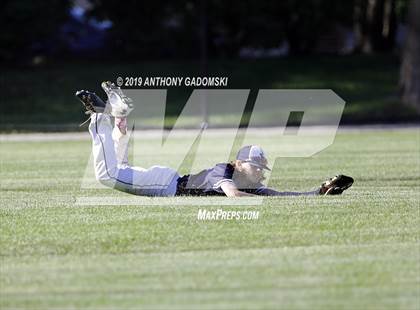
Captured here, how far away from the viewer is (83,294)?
6.98 metres

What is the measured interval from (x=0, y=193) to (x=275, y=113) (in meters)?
19.1

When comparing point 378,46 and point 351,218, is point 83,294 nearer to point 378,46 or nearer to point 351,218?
point 351,218

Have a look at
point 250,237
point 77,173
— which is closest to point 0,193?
point 77,173

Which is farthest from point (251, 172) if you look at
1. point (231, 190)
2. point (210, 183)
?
point (210, 183)

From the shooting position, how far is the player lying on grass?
35.6 feet

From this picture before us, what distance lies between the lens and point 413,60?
31.4m

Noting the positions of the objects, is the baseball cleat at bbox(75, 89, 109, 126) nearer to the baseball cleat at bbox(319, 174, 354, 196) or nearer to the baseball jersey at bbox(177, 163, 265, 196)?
the baseball jersey at bbox(177, 163, 265, 196)

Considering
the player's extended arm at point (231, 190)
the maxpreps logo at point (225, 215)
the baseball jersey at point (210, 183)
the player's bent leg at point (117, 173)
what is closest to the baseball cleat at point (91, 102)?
the player's bent leg at point (117, 173)

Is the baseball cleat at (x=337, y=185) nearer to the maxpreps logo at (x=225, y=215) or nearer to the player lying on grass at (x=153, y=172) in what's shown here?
the player lying on grass at (x=153, y=172)

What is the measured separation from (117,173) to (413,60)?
72.2ft

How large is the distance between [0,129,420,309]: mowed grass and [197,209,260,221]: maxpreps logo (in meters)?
0.11

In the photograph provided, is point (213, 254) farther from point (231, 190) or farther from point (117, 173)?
point (117, 173)

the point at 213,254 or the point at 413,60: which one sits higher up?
the point at 413,60

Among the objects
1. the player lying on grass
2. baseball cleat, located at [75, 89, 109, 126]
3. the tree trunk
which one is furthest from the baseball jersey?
the tree trunk
